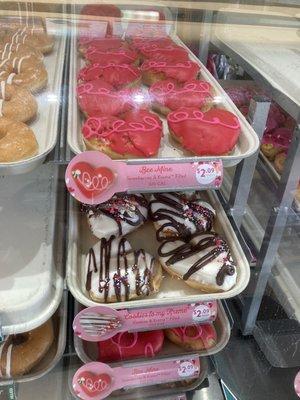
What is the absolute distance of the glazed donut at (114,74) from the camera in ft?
3.92

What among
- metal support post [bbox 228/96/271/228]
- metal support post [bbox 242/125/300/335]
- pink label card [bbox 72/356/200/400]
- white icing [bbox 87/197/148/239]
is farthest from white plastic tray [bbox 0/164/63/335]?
metal support post [bbox 242/125/300/335]

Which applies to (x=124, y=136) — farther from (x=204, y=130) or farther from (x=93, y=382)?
(x=93, y=382)

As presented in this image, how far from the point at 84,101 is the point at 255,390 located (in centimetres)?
106

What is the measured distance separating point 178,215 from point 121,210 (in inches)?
6.3

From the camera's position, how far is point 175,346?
124 cm

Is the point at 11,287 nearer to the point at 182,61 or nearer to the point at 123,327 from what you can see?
the point at 123,327

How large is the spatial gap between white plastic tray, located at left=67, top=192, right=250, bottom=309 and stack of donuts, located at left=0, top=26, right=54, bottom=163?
11.9 inches

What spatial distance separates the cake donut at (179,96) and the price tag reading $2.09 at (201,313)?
52 cm

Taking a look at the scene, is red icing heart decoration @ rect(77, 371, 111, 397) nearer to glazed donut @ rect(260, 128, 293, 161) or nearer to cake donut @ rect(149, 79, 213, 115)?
cake donut @ rect(149, 79, 213, 115)

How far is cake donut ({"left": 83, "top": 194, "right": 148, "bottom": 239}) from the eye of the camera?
1136 millimetres

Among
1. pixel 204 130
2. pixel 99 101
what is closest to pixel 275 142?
pixel 204 130

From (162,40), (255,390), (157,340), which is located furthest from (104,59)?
(255,390)

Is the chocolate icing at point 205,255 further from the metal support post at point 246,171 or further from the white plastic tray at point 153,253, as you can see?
the metal support post at point 246,171

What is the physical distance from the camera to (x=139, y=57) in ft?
4.47
